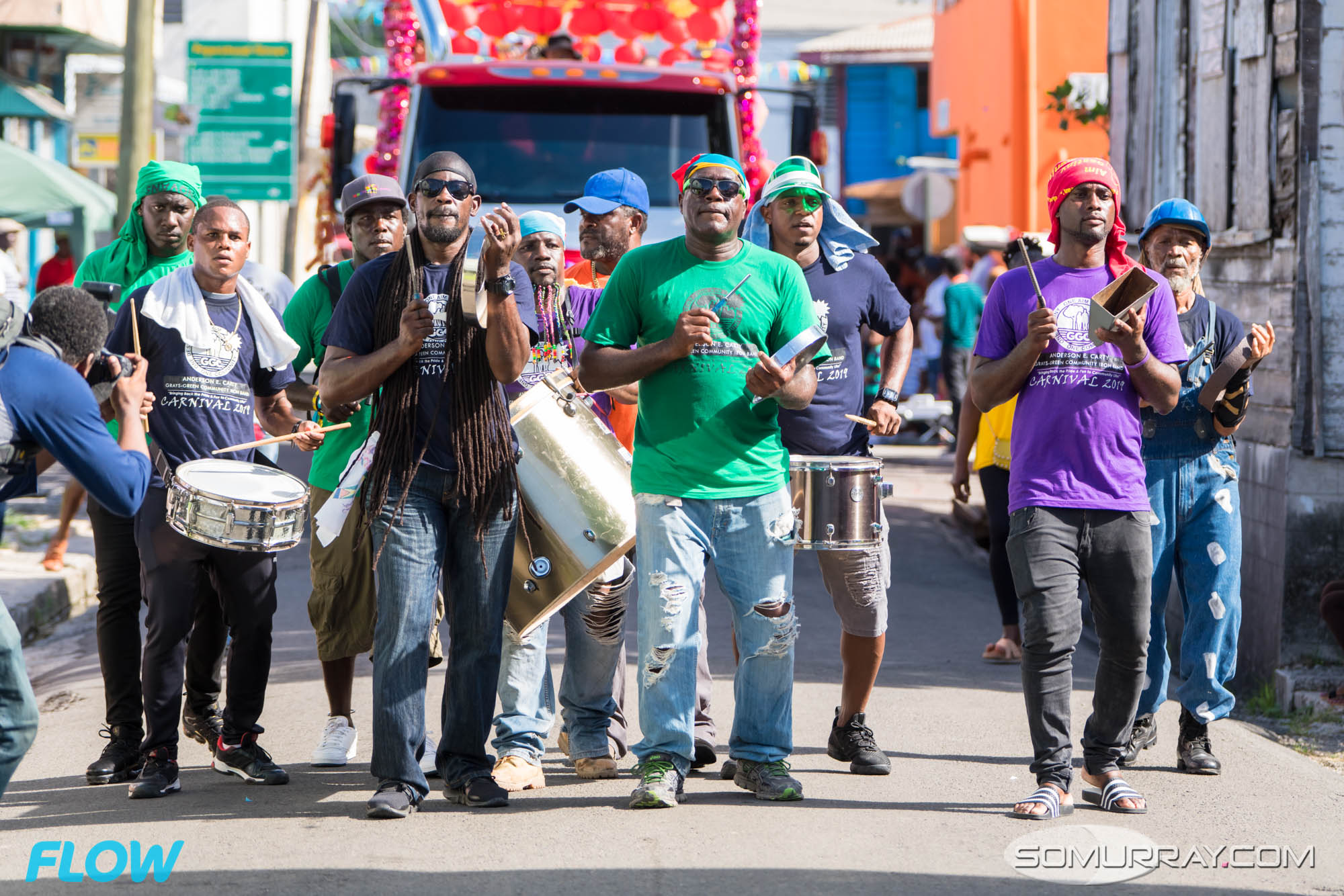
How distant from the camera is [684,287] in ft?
19.0

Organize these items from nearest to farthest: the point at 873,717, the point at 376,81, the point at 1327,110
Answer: the point at 873,717 → the point at 1327,110 → the point at 376,81

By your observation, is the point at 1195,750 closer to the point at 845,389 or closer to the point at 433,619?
the point at 845,389

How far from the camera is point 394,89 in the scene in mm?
11102

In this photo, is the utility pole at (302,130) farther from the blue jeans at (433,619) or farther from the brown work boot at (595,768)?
the blue jeans at (433,619)

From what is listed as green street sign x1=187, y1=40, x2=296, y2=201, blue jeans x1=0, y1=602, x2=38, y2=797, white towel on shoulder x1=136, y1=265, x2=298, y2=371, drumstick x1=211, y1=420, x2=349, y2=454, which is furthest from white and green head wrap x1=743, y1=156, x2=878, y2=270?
green street sign x1=187, y1=40, x2=296, y2=201

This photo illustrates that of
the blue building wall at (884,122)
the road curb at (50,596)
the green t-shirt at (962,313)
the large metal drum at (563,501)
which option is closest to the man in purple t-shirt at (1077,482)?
the large metal drum at (563,501)

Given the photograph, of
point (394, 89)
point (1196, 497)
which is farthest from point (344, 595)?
point (394, 89)

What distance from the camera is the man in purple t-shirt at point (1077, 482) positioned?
5703 mm

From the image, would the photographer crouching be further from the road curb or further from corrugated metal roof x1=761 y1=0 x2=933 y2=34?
corrugated metal roof x1=761 y1=0 x2=933 y2=34

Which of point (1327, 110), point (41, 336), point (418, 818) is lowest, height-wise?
point (418, 818)

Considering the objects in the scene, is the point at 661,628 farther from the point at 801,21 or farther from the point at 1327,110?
the point at 801,21

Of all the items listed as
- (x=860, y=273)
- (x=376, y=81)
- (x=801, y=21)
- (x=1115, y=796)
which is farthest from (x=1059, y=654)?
(x=801, y=21)

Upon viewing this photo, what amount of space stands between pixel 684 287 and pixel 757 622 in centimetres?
114

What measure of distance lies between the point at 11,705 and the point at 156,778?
5.34ft
